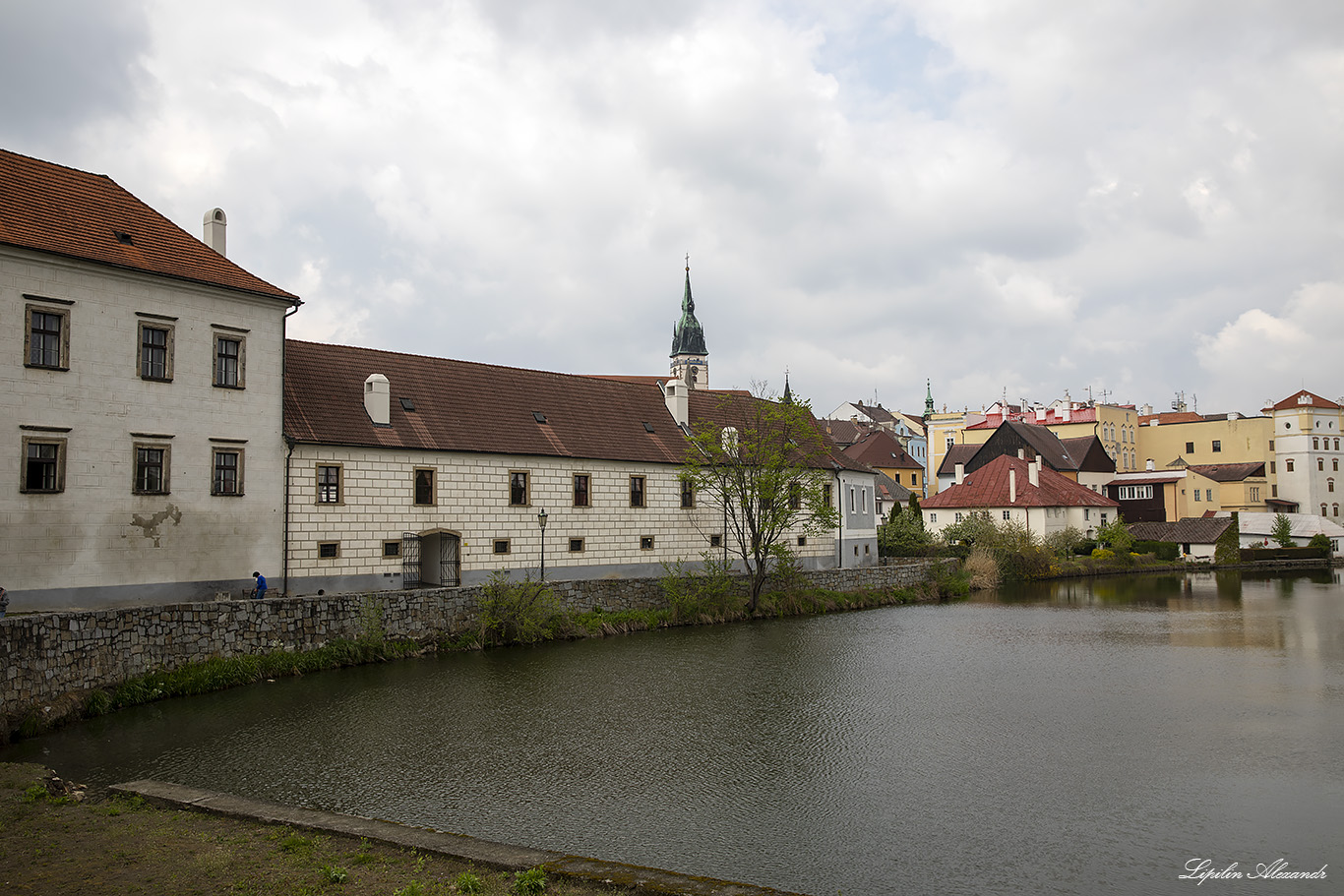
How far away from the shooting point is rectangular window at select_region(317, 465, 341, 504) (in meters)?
24.9

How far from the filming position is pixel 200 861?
8.57 meters

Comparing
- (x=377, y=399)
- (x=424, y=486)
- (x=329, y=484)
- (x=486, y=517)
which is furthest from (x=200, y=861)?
(x=486, y=517)

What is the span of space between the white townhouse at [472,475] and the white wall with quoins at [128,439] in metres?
1.34

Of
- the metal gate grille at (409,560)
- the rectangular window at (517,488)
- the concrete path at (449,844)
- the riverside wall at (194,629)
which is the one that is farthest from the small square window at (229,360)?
the concrete path at (449,844)

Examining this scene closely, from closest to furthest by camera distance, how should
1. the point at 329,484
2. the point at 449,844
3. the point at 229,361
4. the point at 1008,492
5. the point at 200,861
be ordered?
the point at 200,861 < the point at 449,844 < the point at 229,361 < the point at 329,484 < the point at 1008,492

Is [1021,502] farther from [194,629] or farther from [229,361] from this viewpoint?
[194,629]

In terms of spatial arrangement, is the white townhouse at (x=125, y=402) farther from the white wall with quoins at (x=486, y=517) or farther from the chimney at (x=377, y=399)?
the chimney at (x=377, y=399)

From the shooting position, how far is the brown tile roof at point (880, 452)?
8800 cm

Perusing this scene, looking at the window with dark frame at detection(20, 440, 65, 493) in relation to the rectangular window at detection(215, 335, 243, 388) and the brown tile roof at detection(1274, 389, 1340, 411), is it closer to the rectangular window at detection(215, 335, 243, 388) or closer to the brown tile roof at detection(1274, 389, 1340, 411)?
the rectangular window at detection(215, 335, 243, 388)

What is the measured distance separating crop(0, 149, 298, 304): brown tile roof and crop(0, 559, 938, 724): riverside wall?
25.9 feet

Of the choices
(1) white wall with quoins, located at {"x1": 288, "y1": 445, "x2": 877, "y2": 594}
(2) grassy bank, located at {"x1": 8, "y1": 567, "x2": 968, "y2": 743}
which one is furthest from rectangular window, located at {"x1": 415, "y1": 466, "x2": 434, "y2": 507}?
(2) grassy bank, located at {"x1": 8, "y1": 567, "x2": 968, "y2": 743}

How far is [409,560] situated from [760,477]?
12.1 meters

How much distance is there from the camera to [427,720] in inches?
645

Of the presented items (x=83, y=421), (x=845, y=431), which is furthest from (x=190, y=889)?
(x=845, y=431)
